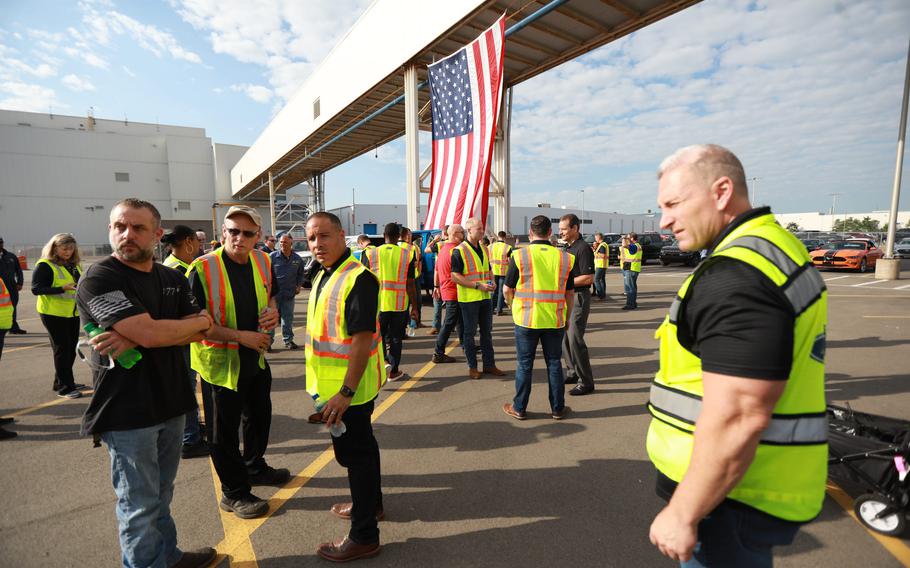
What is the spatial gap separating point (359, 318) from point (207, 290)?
1.30 m

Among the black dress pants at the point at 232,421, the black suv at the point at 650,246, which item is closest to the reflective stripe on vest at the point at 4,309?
the black dress pants at the point at 232,421

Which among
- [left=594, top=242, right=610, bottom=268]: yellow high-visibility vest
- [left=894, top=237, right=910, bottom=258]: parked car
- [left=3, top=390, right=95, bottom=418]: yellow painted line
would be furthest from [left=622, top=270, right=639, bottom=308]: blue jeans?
[left=894, top=237, right=910, bottom=258]: parked car

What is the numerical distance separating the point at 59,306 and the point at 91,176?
4159 cm

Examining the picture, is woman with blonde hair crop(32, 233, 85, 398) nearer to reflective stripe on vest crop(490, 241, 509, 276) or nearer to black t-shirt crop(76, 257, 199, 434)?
black t-shirt crop(76, 257, 199, 434)

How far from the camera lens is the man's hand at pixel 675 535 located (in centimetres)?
115

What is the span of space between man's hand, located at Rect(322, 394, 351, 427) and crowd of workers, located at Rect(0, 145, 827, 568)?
0.03ft

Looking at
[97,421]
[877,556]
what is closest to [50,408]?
[97,421]

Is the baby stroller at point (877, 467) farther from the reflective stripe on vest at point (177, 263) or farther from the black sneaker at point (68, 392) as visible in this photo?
the black sneaker at point (68, 392)

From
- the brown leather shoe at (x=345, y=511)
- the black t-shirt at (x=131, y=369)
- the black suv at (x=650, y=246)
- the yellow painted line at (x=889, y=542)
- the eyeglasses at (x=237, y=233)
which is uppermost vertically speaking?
the black suv at (x=650, y=246)

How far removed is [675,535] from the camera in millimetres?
1165

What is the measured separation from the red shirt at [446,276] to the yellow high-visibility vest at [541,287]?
6.45 feet

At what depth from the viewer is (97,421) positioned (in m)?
1.97

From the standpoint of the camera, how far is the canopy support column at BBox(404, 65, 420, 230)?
1378 centimetres

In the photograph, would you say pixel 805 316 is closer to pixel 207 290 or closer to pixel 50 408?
pixel 207 290
